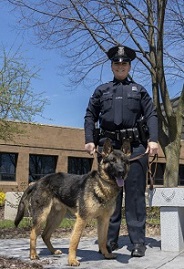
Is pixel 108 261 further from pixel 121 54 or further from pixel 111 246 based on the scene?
pixel 121 54

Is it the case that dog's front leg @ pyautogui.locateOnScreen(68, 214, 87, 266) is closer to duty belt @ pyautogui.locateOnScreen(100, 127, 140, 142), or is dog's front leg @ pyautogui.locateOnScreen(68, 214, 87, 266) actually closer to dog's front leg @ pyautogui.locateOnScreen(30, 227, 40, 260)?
dog's front leg @ pyautogui.locateOnScreen(30, 227, 40, 260)

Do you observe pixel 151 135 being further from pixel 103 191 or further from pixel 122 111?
pixel 103 191

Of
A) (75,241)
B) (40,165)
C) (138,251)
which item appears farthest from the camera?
(40,165)

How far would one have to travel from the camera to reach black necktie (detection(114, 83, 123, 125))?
5520 millimetres

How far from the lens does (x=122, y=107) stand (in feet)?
18.2

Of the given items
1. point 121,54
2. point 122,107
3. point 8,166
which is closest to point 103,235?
point 122,107

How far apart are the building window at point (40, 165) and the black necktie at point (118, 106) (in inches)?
846

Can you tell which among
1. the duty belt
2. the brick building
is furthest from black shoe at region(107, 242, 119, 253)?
the brick building

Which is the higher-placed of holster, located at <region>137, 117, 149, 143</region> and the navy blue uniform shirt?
the navy blue uniform shirt

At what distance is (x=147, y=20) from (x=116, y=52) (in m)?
7.35

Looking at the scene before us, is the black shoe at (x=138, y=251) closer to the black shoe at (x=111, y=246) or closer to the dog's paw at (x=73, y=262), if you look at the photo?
the black shoe at (x=111, y=246)

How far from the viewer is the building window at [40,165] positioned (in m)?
26.8

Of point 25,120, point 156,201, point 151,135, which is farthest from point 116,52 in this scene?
point 25,120

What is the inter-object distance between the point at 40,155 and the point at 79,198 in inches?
878
